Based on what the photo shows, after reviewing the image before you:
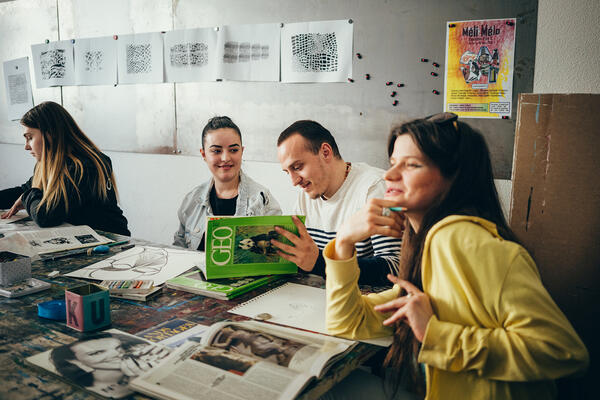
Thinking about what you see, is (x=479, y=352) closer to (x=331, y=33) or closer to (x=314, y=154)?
(x=314, y=154)

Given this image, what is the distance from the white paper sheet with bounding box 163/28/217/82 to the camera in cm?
309

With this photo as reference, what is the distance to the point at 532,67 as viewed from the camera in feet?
7.22

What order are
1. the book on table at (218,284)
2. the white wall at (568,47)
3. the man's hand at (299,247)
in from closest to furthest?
the book on table at (218,284) < the man's hand at (299,247) < the white wall at (568,47)

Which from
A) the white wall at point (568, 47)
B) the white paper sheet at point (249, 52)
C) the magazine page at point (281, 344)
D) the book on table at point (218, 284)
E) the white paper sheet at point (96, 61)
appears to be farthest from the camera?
the white paper sheet at point (96, 61)

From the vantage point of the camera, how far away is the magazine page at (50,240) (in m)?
1.75

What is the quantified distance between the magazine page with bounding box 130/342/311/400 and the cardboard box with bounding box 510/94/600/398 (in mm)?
956

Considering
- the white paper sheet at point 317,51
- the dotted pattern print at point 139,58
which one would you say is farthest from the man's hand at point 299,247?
the dotted pattern print at point 139,58

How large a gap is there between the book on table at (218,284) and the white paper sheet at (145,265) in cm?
7

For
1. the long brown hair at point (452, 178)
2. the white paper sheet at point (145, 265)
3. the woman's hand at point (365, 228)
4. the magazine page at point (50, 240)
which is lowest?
the white paper sheet at point (145, 265)

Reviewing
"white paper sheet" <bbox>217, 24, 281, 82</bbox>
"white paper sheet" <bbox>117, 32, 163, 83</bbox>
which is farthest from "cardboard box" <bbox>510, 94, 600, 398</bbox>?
"white paper sheet" <bbox>117, 32, 163, 83</bbox>

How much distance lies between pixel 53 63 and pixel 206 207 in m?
2.70

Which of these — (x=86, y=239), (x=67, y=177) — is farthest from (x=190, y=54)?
(x=86, y=239)

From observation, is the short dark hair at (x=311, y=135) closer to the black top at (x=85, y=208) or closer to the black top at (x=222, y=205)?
the black top at (x=222, y=205)

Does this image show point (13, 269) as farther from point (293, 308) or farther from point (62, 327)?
point (293, 308)
